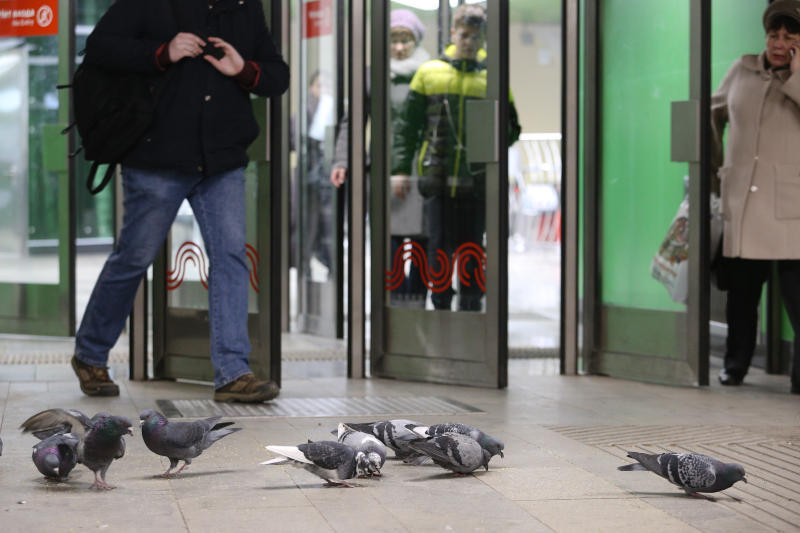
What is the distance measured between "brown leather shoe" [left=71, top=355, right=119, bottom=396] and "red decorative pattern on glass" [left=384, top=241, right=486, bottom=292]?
1.49m

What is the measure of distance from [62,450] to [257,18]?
2284 mm

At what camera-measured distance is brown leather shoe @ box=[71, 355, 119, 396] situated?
4.94 meters

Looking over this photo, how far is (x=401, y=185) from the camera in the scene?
587cm

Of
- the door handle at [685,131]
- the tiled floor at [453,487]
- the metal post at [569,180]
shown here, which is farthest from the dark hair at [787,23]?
the tiled floor at [453,487]

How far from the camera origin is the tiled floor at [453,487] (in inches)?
112

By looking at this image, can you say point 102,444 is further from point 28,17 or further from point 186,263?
point 28,17

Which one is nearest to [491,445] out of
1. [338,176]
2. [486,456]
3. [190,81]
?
[486,456]

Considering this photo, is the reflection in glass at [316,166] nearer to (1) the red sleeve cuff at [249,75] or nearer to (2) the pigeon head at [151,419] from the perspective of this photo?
(1) the red sleeve cuff at [249,75]

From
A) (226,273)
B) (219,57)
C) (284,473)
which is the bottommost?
(284,473)

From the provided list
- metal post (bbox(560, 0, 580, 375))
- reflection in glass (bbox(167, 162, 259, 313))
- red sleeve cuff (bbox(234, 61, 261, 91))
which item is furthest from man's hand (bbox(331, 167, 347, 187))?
red sleeve cuff (bbox(234, 61, 261, 91))

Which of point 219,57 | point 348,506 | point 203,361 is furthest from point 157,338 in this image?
point 348,506

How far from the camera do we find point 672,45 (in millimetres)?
5848

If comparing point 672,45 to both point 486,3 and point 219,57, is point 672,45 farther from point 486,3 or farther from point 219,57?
point 219,57

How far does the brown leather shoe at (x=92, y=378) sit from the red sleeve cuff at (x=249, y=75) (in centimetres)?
124
